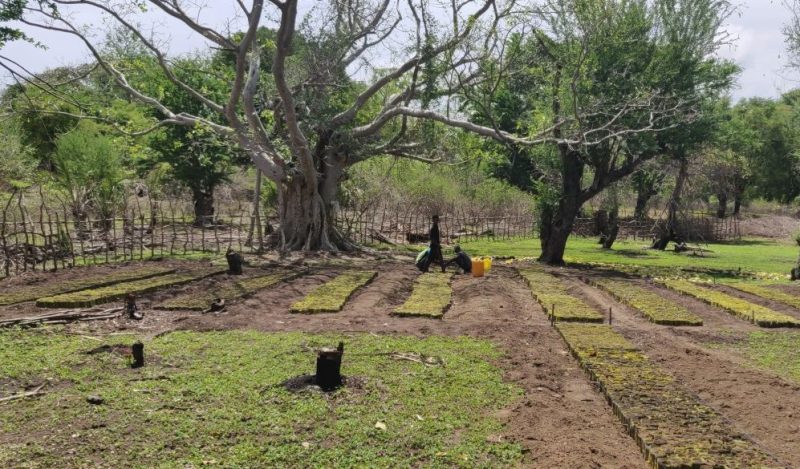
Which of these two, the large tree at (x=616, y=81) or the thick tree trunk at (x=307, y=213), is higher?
the large tree at (x=616, y=81)

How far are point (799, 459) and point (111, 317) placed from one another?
8.48 m

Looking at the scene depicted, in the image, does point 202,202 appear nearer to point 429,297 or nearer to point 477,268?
point 477,268

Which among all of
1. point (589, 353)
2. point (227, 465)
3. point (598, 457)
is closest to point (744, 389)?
point (589, 353)

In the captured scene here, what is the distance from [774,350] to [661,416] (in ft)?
13.8

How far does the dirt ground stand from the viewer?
5.12m

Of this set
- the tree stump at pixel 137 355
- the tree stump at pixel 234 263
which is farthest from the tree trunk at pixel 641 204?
the tree stump at pixel 137 355

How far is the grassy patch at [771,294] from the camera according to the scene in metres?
12.1

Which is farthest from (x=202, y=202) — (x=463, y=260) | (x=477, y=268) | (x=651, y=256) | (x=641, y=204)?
(x=641, y=204)

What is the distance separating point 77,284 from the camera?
11742 millimetres

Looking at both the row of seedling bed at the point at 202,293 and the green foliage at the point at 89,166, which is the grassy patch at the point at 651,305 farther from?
the green foliage at the point at 89,166

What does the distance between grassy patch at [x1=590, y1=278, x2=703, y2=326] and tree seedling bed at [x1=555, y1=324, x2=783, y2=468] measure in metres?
2.62

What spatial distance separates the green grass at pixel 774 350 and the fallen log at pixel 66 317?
8712 mm

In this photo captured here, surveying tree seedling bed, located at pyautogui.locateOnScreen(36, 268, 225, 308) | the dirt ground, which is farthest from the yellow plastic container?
tree seedling bed, located at pyautogui.locateOnScreen(36, 268, 225, 308)

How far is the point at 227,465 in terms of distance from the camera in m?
4.49
